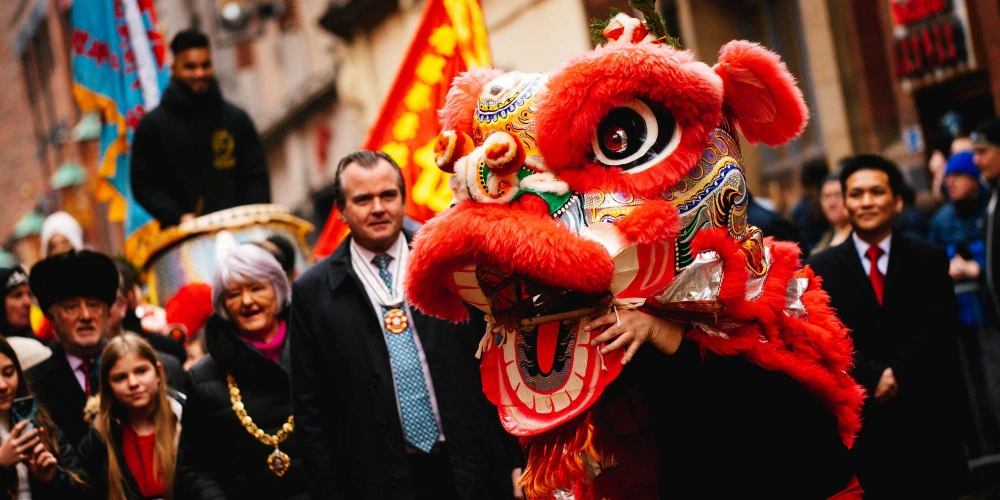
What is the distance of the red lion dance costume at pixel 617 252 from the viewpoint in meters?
3.78

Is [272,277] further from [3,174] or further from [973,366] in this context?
[3,174]

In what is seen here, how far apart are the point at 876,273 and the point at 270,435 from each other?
3115 mm

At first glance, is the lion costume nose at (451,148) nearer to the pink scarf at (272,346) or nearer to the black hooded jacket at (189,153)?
the pink scarf at (272,346)

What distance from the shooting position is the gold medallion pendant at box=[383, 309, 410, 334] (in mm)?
5562

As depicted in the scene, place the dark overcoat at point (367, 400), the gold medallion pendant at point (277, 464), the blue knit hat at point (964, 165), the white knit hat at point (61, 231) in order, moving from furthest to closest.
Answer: the white knit hat at point (61, 231), the blue knit hat at point (964, 165), the gold medallion pendant at point (277, 464), the dark overcoat at point (367, 400)

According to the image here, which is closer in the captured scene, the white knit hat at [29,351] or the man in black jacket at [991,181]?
the white knit hat at [29,351]

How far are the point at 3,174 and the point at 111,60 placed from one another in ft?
115

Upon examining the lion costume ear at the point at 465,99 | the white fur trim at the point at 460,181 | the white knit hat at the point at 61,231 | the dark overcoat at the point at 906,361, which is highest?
the white knit hat at the point at 61,231

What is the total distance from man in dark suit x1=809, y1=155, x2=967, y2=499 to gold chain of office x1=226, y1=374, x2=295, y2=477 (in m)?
2.68

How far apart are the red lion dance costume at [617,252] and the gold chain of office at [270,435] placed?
193 cm

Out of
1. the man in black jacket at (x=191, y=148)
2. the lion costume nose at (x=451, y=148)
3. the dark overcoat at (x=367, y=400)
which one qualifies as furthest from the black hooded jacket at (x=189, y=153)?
the lion costume nose at (x=451, y=148)

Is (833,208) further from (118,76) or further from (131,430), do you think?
(118,76)

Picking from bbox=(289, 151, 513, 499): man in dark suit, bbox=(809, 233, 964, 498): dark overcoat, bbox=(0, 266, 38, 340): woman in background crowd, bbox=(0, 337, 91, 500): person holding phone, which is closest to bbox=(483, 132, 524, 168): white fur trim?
bbox=(289, 151, 513, 499): man in dark suit

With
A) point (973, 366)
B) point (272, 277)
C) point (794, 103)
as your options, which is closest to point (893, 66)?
point (973, 366)
